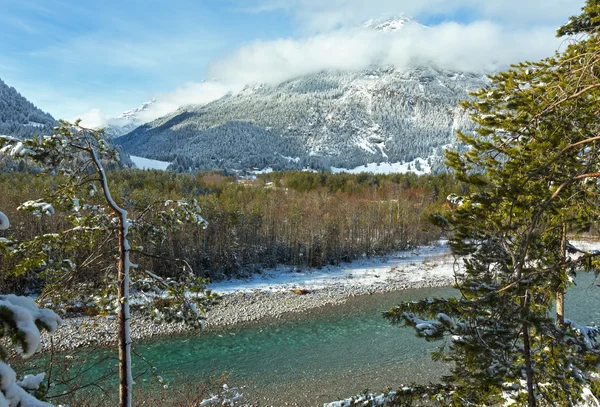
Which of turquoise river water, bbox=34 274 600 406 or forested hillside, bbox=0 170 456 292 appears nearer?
turquoise river water, bbox=34 274 600 406

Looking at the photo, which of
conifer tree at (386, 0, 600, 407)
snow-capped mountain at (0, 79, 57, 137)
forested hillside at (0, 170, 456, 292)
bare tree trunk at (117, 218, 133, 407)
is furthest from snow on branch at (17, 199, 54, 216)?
snow-capped mountain at (0, 79, 57, 137)

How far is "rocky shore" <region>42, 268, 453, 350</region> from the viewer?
19.2 metres

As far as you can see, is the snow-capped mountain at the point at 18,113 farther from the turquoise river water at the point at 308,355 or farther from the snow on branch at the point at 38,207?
the snow on branch at the point at 38,207

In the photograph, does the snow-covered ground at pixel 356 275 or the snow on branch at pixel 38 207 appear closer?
the snow on branch at pixel 38 207

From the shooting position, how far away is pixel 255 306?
2530 centimetres

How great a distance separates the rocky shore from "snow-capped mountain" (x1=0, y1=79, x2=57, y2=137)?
85.3 metres

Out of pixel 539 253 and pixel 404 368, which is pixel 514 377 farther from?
pixel 404 368

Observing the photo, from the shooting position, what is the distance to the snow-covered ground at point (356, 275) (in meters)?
31.0

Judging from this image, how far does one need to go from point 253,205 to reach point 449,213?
32.7m

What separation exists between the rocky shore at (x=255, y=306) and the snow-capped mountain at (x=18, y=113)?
280 ft

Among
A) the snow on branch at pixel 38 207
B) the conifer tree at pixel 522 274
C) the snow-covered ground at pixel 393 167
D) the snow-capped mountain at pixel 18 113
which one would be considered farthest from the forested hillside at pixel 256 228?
the snow-covered ground at pixel 393 167

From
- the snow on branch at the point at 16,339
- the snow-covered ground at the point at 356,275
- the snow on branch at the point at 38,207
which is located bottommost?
the snow-covered ground at the point at 356,275

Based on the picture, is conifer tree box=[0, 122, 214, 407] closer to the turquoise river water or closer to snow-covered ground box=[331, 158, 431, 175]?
the turquoise river water

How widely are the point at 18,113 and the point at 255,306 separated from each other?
106 meters
